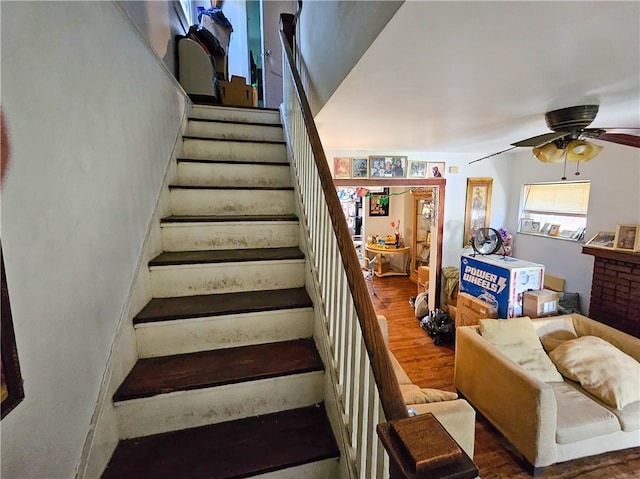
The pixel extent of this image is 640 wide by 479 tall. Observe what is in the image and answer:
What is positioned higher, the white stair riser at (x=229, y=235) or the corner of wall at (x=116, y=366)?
the white stair riser at (x=229, y=235)

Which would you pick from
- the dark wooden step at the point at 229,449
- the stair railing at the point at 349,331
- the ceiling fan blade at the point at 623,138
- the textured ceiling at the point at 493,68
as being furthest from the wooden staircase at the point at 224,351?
the ceiling fan blade at the point at 623,138

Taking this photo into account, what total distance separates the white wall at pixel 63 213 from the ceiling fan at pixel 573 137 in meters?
2.59

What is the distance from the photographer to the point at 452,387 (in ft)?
10.1

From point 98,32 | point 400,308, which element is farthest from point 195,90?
point 400,308

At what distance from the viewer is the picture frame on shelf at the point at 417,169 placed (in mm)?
4184

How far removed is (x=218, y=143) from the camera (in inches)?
94.7

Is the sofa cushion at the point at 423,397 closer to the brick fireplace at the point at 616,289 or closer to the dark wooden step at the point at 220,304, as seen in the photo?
the dark wooden step at the point at 220,304

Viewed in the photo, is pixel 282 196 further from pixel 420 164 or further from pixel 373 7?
pixel 420 164

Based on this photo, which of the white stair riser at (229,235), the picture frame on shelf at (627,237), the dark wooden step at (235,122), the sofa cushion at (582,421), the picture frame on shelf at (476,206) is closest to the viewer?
the white stair riser at (229,235)

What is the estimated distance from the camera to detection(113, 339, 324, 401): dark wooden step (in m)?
1.23

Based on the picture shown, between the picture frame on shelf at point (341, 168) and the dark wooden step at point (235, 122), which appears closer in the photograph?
the dark wooden step at point (235, 122)

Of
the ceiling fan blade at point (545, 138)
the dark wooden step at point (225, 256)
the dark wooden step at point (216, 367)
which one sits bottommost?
the dark wooden step at point (216, 367)

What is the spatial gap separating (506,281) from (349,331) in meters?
2.65

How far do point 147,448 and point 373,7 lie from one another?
6.47ft
